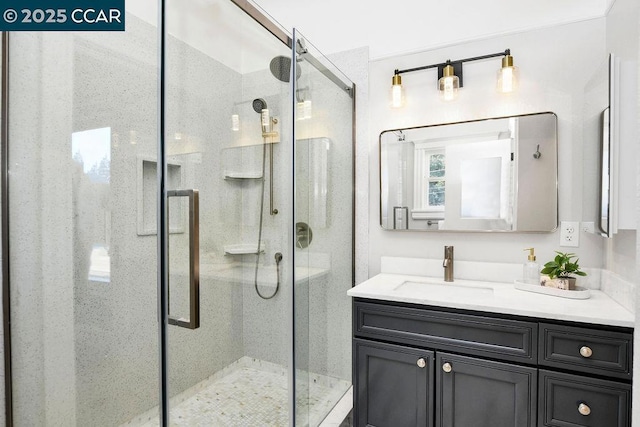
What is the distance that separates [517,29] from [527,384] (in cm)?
174

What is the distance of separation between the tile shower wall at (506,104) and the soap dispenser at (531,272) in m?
0.13

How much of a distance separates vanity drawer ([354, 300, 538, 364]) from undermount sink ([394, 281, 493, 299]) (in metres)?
0.13

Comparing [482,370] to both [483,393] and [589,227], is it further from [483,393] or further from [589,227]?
[589,227]

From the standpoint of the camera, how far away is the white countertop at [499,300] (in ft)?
4.40

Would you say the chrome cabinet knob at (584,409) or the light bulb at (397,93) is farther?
the light bulb at (397,93)

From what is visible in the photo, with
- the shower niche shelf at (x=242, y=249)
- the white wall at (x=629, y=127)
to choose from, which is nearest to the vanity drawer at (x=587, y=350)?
the white wall at (x=629, y=127)

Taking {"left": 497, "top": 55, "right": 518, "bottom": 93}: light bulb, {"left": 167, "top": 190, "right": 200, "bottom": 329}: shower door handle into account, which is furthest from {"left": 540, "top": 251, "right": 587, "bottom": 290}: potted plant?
{"left": 167, "top": 190, "right": 200, "bottom": 329}: shower door handle

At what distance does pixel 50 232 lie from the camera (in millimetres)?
1412

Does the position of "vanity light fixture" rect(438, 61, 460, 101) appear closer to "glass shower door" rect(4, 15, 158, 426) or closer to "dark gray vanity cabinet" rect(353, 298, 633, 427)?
"dark gray vanity cabinet" rect(353, 298, 633, 427)

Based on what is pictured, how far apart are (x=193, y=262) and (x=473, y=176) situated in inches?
60.8

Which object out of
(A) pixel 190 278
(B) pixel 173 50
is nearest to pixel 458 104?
(B) pixel 173 50

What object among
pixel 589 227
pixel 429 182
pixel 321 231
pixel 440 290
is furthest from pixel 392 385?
pixel 589 227

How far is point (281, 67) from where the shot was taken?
1518 mm

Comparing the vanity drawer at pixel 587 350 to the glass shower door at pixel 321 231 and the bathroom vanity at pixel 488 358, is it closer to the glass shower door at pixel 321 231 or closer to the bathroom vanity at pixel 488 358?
the bathroom vanity at pixel 488 358
